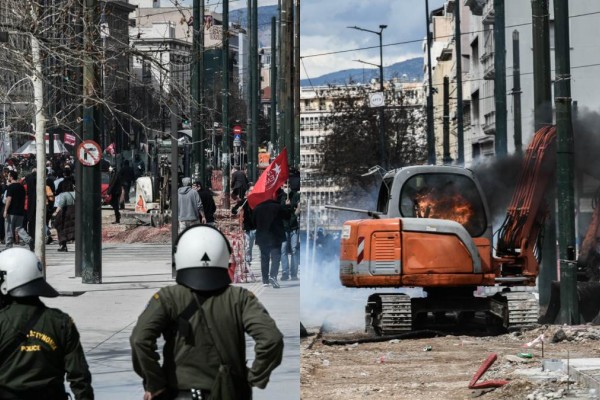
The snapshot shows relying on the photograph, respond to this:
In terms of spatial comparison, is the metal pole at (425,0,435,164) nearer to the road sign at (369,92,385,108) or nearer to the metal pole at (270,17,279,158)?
the road sign at (369,92,385,108)

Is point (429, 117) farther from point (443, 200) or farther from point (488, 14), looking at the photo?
point (488, 14)

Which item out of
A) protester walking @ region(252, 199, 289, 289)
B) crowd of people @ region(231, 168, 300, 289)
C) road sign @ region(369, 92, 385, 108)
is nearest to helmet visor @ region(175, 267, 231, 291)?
road sign @ region(369, 92, 385, 108)

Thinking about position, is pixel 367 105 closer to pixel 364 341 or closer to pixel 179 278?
pixel 364 341

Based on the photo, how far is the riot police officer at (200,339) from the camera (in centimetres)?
577

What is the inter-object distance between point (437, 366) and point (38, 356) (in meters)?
4.73

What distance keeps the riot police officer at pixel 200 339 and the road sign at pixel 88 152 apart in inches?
634

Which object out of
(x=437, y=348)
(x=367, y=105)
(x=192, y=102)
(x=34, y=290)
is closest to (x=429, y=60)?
(x=367, y=105)

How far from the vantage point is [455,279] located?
11734 millimetres

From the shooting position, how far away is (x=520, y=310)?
10938 mm

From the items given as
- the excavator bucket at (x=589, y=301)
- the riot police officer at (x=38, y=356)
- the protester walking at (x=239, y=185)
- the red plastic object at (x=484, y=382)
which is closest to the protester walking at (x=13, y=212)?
the protester walking at (x=239, y=185)

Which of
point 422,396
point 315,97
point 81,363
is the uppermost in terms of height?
point 315,97

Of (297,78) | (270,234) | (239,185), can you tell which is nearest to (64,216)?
(270,234)

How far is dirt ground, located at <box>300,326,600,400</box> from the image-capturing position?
9.74m

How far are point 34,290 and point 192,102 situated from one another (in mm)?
15216
